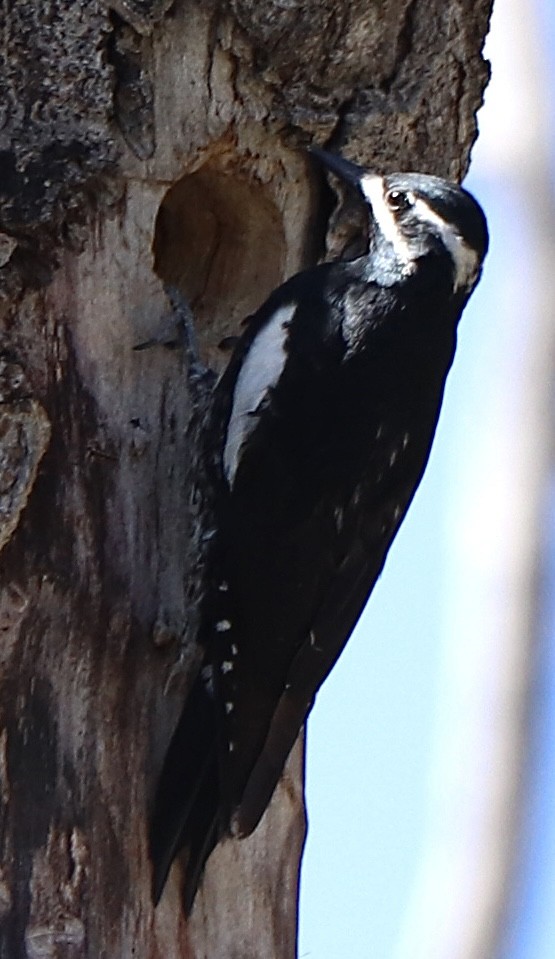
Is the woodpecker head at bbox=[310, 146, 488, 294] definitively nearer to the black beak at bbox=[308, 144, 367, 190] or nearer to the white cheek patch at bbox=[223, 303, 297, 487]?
the black beak at bbox=[308, 144, 367, 190]

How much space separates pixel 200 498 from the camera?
2.82 metres

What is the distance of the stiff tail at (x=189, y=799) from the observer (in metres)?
2.51

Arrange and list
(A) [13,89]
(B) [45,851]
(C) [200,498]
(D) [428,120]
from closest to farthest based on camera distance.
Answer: (B) [45,851], (A) [13,89], (C) [200,498], (D) [428,120]

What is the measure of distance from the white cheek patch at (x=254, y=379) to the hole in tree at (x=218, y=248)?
198 mm

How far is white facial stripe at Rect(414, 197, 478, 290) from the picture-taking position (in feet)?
10.0

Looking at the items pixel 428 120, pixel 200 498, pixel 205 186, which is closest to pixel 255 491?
pixel 200 498

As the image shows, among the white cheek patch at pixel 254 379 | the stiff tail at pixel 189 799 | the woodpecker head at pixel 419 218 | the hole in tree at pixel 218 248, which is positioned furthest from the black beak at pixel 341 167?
the stiff tail at pixel 189 799

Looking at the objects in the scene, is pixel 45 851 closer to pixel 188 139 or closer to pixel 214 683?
pixel 214 683

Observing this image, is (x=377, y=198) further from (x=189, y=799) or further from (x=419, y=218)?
(x=189, y=799)

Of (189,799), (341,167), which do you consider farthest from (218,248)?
(189,799)

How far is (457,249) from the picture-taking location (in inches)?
123

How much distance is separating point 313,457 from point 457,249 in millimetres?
559

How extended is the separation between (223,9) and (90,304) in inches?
25.8

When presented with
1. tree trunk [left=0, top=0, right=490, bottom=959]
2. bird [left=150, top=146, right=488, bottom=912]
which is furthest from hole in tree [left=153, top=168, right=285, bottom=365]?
bird [left=150, top=146, right=488, bottom=912]
